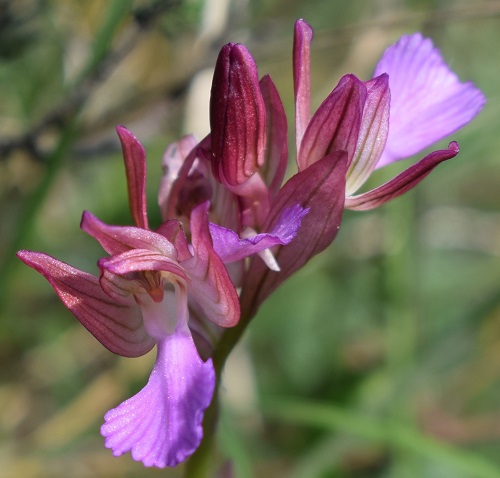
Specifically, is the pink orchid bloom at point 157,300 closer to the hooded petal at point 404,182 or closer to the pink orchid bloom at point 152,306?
the pink orchid bloom at point 152,306

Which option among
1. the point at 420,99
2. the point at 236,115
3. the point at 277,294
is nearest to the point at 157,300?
the point at 236,115

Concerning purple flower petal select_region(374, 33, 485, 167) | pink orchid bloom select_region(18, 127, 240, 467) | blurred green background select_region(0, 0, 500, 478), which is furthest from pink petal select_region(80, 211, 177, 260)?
blurred green background select_region(0, 0, 500, 478)

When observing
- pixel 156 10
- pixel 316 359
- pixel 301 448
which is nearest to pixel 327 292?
pixel 316 359

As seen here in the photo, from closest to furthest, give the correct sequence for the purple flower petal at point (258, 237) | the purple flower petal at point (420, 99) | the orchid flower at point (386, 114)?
the purple flower petal at point (258, 237) < the orchid flower at point (386, 114) < the purple flower petal at point (420, 99)

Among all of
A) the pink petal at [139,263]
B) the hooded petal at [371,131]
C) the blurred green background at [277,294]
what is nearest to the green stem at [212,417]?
the pink petal at [139,263]

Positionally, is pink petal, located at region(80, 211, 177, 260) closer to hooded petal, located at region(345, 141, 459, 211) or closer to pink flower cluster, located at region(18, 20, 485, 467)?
pink flower cluster, located at region(18, 20, 485, 467)

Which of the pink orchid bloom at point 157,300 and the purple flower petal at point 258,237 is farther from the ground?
the purple flower petal at point 258,237

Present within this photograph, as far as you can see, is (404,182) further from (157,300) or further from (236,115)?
(157,300)
